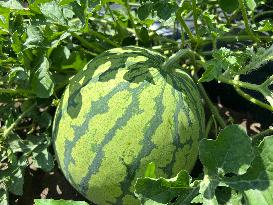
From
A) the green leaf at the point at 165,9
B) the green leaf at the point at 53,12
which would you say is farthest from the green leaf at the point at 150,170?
the green leaf at the point at 53,12

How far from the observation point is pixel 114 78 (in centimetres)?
195

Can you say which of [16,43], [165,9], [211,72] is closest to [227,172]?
[211,72]

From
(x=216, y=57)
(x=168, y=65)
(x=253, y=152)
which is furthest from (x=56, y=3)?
(x=253, y=152)

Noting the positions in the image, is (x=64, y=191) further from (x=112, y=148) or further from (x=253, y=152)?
(x=253, y=152)

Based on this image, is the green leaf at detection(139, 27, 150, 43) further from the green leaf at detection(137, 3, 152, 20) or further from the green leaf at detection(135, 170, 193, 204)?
the green leaf at detection(135, 170, 193, 204)

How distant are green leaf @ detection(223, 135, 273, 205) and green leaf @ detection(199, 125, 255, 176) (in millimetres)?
44

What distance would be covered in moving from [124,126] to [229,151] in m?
0.38

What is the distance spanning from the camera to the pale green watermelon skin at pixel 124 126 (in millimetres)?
1868

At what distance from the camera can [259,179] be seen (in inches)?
65.1

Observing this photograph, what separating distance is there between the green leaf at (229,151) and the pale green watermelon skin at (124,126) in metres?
0.23

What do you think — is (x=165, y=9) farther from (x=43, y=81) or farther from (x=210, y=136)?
(x=210, y=136)

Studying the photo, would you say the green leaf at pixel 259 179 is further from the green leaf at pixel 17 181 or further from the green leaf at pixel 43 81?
the green leaf at pixel 17 181

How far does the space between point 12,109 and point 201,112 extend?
0.91m

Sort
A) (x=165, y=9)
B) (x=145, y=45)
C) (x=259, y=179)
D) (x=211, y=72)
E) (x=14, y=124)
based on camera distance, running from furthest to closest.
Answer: (x=145, y=45) < (x=14, y=124) < (x=165, y=9) < (x=211, y=72) < (x=259, y=179)
